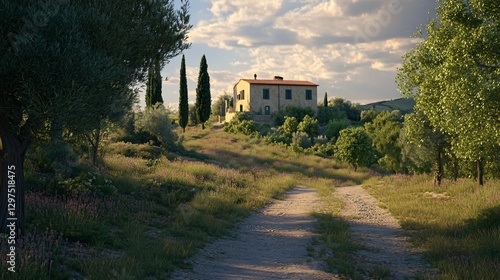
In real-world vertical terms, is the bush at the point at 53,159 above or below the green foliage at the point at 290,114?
below

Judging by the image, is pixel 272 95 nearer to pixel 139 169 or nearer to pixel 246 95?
pixel 246 95

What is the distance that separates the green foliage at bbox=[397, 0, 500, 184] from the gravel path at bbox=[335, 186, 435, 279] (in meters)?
4.25

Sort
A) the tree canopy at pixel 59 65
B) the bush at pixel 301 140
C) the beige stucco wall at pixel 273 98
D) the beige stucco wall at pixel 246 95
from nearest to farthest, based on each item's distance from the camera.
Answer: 1. the tree canopy at pixel 59 65
2. the bush at pixel 301 140
3. the beige stucco wall at pixel 273 98
4. the beige stucco wall at pixel 246 95

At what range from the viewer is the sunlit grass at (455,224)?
916 cm

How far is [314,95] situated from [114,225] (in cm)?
7082

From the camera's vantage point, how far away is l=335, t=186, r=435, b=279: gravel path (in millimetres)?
9719

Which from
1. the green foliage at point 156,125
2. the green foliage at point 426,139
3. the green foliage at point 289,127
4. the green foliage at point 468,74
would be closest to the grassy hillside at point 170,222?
the green foliage at point 426,139

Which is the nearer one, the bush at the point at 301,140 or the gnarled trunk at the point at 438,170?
the gnarled trunk at the point at 438,170

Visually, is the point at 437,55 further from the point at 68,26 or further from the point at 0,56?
the point at 0,56

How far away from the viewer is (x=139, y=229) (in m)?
11.4

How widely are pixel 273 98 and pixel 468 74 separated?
64.4 meters

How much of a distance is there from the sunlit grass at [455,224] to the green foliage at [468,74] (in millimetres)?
2423

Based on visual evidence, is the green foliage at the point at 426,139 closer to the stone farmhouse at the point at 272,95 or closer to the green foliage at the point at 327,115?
the stone farmhouse at the point at 272,95

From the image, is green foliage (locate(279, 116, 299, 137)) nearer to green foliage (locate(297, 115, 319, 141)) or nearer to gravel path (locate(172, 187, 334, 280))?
green foliage (locate(297, 115, 319, 141))
